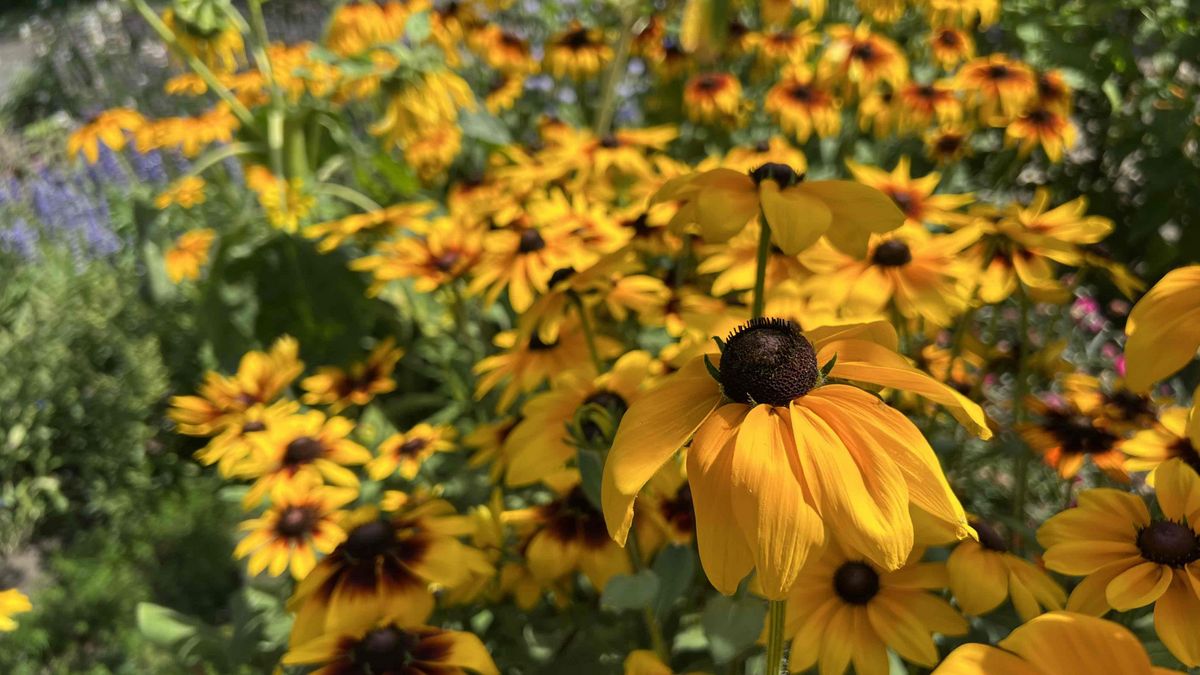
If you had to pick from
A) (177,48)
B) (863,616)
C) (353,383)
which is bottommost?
(353,383)

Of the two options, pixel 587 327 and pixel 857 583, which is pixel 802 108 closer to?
pixel 587 327

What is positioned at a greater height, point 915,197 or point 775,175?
point 775,175

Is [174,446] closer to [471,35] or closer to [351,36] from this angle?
[351,36]

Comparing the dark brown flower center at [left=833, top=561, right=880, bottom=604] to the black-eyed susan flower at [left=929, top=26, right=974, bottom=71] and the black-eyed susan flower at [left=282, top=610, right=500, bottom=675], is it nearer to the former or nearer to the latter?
the black-eyed susan flower at [left=282, top=610, right=500, bottom=675]

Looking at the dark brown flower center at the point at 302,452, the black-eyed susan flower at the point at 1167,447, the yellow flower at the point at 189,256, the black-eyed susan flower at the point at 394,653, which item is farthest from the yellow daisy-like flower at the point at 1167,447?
the yellow flower at the point at 189,256

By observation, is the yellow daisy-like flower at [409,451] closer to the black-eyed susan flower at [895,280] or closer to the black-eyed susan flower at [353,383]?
the black-eyed susan flower at [353,383]

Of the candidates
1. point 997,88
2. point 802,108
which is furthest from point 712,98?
point 997,88

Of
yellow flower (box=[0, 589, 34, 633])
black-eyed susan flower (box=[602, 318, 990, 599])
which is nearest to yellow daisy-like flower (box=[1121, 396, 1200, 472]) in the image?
black-eyed susan flower (box=[602, 318, 990, 599])
